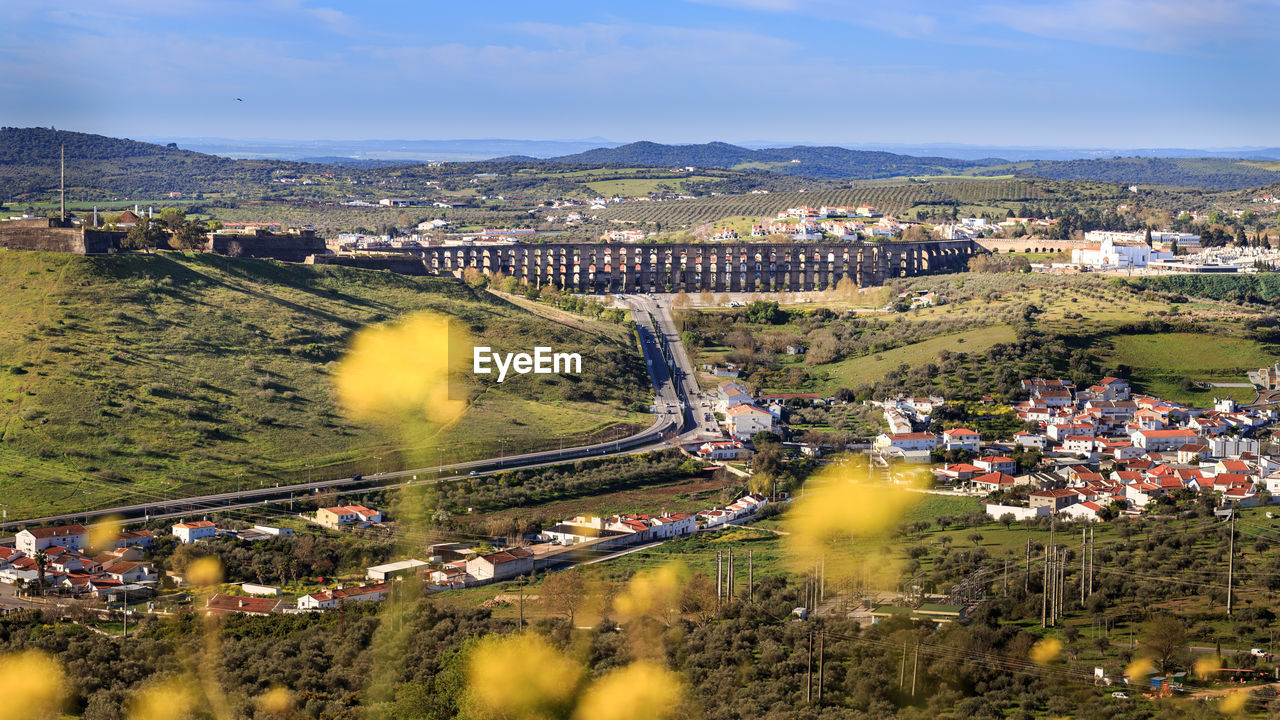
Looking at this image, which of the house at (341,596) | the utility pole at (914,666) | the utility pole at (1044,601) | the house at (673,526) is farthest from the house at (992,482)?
the utility pole at (914,666)

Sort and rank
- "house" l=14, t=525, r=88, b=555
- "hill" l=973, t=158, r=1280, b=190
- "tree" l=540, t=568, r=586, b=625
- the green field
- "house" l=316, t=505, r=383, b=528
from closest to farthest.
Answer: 1. "tree" l=540, t=568, r=586, b=625
2. "house" l=14, t=525, r=88, b=555
3. "house" l=316, t=505, r=383, b=528
4. the green field
5. "hill" l=973, t=158, r=1280, b=190

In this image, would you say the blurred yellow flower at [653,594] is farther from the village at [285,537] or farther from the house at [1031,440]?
the house at [1031,440]

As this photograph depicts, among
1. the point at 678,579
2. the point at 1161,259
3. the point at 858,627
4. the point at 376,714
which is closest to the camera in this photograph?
the point at 376,714

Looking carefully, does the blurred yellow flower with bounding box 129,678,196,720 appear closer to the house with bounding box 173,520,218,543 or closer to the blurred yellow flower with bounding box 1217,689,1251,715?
the house with bounding box 173,520,218,543

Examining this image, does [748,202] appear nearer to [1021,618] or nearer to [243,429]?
[243,429]

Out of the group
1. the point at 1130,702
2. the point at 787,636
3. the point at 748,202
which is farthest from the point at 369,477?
the point at 748,202

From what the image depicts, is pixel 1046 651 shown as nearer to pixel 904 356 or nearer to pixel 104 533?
pixel 104 533

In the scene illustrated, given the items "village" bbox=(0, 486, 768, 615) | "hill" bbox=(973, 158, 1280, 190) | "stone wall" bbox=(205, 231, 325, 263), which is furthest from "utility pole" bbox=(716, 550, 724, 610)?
"hill" bbox=(973, 158, 1280, 190)
